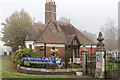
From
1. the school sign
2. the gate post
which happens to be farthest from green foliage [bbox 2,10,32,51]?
the gate post

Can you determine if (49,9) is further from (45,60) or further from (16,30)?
(45,60)

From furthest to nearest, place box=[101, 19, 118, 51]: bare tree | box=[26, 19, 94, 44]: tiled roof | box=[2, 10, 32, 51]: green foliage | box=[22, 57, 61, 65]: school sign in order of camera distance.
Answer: box=[101, 19, 118, 51]: bare tree → box=[2, 10, 32, 51]: green foliage → box=[26, 19, 94, 44]: tiled roof → box=[22, 57, 61, 65]: school sign

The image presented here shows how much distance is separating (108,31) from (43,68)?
4460 cm

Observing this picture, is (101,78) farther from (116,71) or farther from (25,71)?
(25,71)

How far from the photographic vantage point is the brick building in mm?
22625

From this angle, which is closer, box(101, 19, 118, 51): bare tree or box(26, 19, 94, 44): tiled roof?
box(26, 19, 94, 44): tiled roof

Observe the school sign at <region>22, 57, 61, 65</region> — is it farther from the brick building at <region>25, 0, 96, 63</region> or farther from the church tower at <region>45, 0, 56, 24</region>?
the church tower at <region>45, 0, 56, 24</region>

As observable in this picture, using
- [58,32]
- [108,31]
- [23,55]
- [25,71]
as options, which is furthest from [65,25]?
[108,31]

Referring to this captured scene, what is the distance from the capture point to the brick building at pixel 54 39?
22.6 metres

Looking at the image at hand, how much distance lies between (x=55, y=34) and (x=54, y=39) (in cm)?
130

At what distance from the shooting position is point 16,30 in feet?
107

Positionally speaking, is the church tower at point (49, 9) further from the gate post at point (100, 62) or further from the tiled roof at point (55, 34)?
the gate post at point (100, 62)

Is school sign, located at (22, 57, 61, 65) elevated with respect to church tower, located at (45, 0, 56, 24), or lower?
lower

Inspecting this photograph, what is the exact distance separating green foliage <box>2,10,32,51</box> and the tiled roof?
6.82 m
